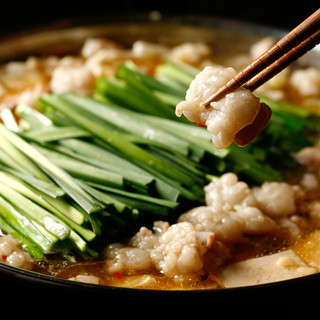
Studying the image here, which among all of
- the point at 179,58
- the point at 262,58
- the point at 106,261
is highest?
the point at 179,58

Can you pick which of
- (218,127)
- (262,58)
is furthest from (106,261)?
(262,58)

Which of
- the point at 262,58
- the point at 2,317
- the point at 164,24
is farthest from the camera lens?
the point at 164,24

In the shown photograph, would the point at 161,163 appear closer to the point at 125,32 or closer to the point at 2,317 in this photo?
the point at 2,317

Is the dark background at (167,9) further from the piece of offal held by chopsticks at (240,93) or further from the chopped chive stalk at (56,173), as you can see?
the piece of offal held by chopsticks at (240,93)

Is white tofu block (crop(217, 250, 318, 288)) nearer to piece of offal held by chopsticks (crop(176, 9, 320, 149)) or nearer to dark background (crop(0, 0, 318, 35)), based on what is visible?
piece of offal held by chopsticks (crop(176, 9, 320, 149))


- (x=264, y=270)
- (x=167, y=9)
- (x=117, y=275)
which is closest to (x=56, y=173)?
(x=117, y=275)

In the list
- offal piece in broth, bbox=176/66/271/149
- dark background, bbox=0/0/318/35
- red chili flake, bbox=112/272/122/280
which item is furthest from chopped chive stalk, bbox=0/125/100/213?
dark background, bbox=0/0/318/35
